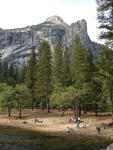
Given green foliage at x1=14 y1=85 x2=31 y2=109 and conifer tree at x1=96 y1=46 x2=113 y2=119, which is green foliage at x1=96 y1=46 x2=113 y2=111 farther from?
green foliage at x1=14 y1=85 x2=31 y2=109

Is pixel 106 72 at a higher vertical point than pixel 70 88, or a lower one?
higher

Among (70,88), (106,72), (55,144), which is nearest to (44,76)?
(70,88)

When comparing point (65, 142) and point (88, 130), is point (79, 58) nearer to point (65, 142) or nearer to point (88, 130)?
point (88, 130)

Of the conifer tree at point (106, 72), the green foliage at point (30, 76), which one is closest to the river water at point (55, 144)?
the conifer tree at point (106, 72)

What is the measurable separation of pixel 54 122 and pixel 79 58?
54.7 ft

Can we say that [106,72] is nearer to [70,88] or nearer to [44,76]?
[70,88]

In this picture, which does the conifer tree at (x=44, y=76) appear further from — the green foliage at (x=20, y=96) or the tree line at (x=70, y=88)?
the green foliage at (x=20, y=96)

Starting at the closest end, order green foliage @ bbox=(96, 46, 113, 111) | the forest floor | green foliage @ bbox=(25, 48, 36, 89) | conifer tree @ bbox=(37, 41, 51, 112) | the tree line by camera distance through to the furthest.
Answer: green foliage @ bbox=(96, 46, 113, 111)
the forest floor
the tree line
conifer tree @ bbox=(37, 41, 51, 112)
green foliage @ bbox=(25, 48, 36, 89)

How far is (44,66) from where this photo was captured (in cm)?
6800

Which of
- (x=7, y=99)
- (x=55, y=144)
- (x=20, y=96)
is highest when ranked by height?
(x=20, y=96)

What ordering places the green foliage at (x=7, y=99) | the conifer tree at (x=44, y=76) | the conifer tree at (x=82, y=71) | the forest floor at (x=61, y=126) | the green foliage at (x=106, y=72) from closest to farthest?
the green foliage at (x=106, y=72) → the forest floor at (x=61, y=126) → the green foliage at (x=7, y=99) → the conifer tree at (x=82, y=71) → the conifer tree at (x=44, y=76)

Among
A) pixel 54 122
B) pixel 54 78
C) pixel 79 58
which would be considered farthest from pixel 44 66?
pixel 54 122

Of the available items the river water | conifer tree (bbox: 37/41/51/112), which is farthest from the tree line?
the river water

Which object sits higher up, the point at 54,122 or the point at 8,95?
the point at 8,95
